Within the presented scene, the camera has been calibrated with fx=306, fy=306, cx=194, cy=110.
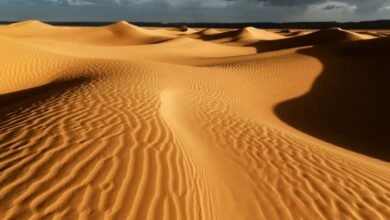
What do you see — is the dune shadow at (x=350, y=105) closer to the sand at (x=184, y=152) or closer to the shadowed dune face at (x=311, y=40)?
the sand at (x=184, y=152)

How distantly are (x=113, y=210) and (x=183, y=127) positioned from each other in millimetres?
3360

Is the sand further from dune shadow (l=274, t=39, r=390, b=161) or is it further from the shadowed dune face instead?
the shadowed dune face

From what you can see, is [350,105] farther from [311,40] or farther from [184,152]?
[311,40]

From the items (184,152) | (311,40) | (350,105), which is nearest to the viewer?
(184,152)

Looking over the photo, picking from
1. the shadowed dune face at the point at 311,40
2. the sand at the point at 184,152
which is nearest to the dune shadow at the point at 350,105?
the sand at the point at 184,152

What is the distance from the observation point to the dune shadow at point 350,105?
29.6 ft

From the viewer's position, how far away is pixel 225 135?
20.7 feet

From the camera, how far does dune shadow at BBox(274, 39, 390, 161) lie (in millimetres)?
9008

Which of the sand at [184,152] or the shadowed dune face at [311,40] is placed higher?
the sand at [184,152]

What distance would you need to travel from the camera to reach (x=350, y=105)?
37.1 ft

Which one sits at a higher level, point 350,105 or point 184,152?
point 184,152

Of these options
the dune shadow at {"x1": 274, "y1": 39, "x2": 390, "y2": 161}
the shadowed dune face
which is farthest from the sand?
the shadowed dune face

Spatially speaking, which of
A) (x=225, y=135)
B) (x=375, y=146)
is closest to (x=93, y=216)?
(x=225, y=135)

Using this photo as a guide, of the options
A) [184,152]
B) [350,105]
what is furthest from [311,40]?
[184,152]
